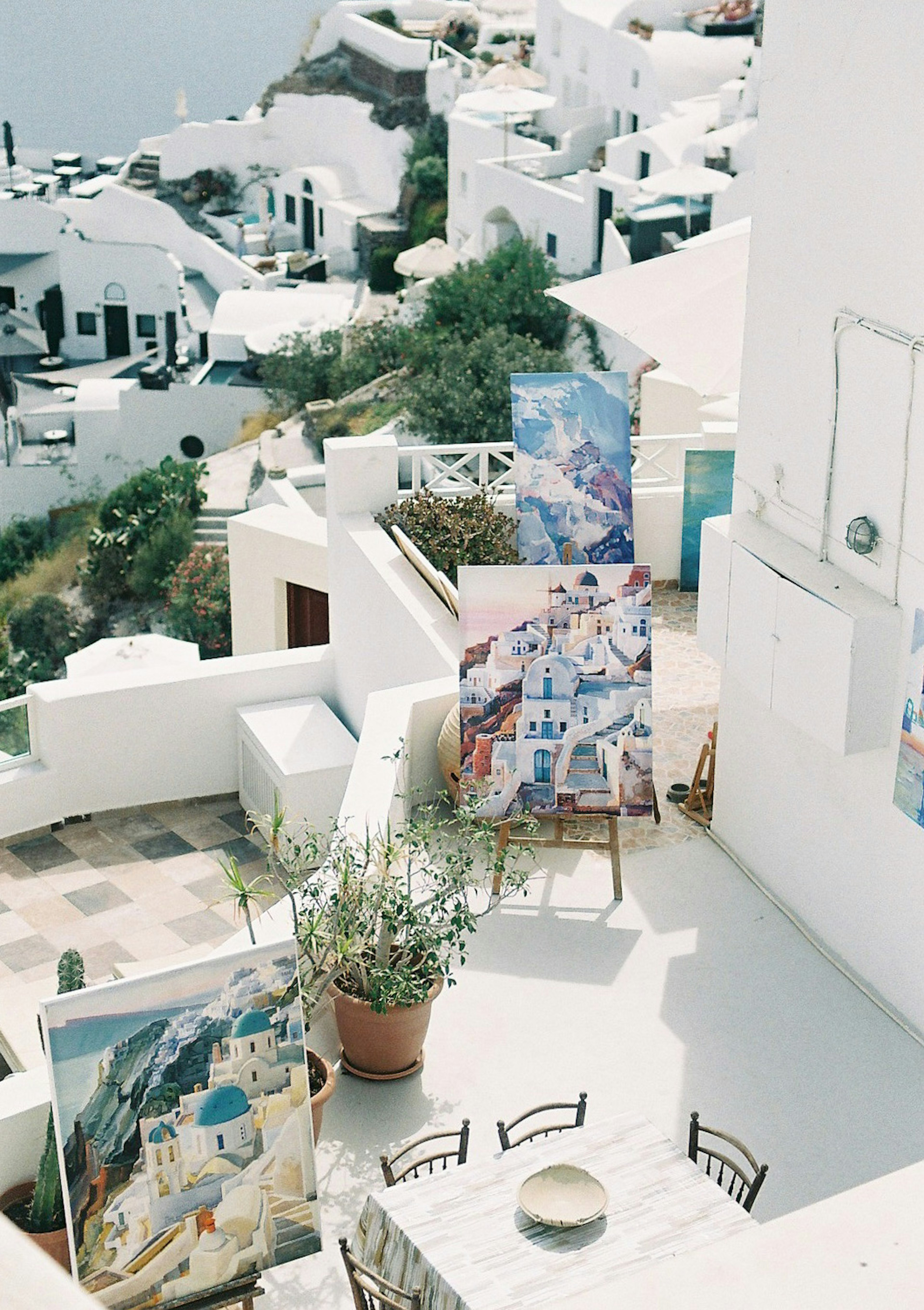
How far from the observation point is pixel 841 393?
7.77 m

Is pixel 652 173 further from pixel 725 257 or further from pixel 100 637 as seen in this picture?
pixel 725 257

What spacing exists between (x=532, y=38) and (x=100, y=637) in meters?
41.4

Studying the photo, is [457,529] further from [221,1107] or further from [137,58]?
[137,58]

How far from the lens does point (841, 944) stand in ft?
27.4

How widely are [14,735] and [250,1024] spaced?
310 inches

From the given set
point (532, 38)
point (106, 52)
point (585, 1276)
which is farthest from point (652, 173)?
point (106, 52)

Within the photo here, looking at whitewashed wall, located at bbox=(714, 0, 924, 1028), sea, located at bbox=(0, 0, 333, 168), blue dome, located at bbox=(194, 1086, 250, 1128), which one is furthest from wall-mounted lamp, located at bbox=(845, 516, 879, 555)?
sea, located at bbox=(0, 0, 333, 168)

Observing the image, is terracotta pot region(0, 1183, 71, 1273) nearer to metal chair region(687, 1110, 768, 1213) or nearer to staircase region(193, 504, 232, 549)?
metal chair region(687, 1110, 768, 1213)

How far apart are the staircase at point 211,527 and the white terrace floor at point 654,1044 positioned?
3152 centimetres

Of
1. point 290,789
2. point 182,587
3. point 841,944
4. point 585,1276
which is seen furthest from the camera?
point 182,587

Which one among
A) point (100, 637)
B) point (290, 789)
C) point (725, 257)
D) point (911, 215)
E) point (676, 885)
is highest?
point (911, 215)

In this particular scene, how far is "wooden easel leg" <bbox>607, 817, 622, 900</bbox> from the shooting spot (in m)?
8.72

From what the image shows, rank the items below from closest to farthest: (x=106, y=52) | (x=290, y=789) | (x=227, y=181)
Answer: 1. (x=290, y=789)
2. (x=227, y=181)
3. (x=106, y=52)

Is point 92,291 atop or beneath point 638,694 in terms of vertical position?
beneath
